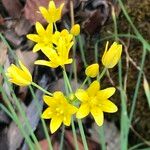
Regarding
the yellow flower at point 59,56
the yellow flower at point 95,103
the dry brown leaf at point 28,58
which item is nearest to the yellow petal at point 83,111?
the yellow flower at point 95,103

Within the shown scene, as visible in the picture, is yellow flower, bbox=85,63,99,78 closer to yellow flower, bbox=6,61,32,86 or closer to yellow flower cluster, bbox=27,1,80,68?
yellow flower cluster, bbox=27,1,80,68

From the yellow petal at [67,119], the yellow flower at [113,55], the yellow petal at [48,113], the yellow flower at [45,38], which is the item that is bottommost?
the yellow petal at [67,119]

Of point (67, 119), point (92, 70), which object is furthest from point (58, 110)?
point (92, 70)

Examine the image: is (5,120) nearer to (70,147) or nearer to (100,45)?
(70,147)

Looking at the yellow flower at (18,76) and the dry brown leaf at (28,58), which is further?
the dry brown leaf at (28,58)

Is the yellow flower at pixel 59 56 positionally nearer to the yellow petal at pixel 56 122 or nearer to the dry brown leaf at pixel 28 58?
the yellow petal at pixel 56 122

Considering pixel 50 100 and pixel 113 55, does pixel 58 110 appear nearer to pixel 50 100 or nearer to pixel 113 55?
pixel 50 100

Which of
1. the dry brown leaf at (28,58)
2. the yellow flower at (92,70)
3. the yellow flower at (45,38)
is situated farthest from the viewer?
the dry brown leaf at (28,58)
